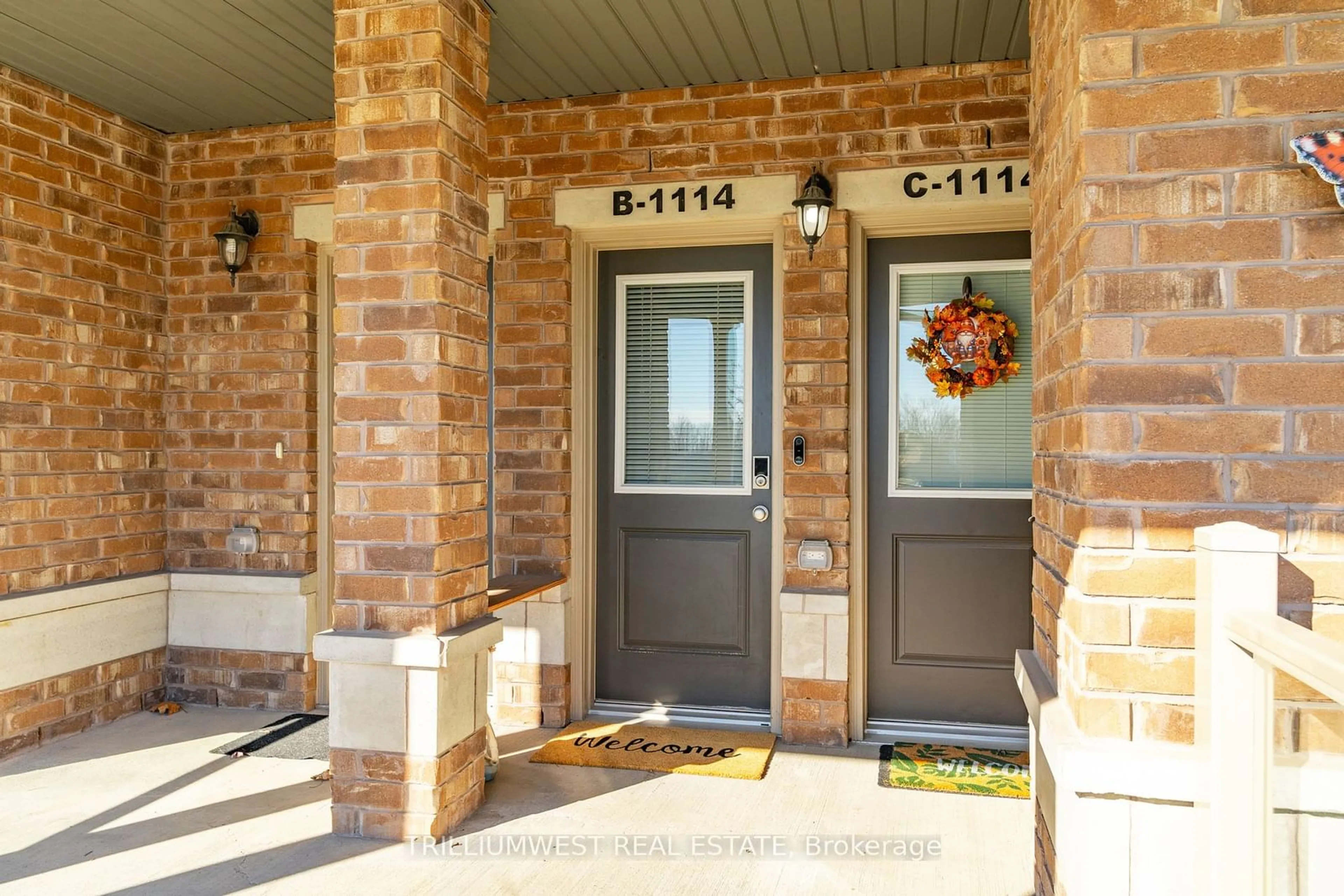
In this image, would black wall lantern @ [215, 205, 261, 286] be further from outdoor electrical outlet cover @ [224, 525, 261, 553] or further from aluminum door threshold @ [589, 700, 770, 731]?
aluminum door threshold @ [589, 700, 770, 731]

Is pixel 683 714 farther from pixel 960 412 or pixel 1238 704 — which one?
pixel 1238 704

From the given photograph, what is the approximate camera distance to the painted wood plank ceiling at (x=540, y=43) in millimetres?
3086

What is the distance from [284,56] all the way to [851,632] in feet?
10.5

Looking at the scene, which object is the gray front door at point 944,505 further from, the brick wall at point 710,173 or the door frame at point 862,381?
the brick wall at point 710,173

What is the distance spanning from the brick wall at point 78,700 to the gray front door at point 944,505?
3315mm

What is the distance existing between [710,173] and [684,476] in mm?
1302

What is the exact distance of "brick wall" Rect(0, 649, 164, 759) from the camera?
11.8ft

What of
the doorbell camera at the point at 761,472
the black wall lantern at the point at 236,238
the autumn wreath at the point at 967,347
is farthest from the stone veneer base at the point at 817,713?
the black wall lantern at the point at 236,238

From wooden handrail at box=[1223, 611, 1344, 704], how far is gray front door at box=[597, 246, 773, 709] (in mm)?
2642

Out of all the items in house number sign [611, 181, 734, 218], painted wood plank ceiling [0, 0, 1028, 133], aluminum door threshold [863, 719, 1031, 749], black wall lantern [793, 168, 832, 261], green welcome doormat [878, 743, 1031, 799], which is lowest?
green welcome doormat [878, 743, 1031, 799]

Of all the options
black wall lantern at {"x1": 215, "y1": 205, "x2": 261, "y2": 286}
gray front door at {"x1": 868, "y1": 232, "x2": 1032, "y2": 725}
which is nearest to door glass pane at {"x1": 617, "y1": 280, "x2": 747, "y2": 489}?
gray front door at {"x1": 868, "y1": 232, "x2": 1032, "y2": 725}

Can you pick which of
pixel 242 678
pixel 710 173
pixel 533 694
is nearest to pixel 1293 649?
pixel 710 173

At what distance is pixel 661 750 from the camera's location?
3.57 meters

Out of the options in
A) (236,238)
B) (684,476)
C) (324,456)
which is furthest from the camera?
(324,456)
